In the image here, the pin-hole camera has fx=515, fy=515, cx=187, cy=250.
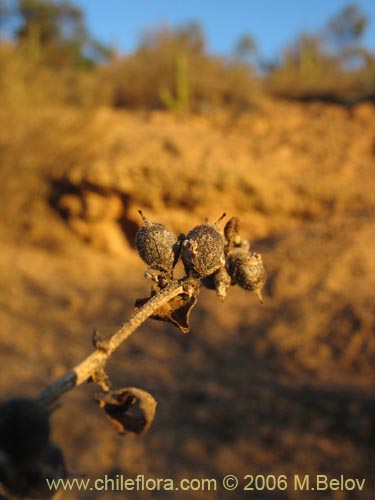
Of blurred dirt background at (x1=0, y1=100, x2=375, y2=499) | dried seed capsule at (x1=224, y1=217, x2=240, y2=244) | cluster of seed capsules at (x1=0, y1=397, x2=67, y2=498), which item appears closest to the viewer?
cluster of seed capsules at (x1=0, y1=397, x2=67, y2=498)

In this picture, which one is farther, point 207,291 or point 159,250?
point 207,291

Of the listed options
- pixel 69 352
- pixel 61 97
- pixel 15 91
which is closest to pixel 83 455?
pixel 69 352

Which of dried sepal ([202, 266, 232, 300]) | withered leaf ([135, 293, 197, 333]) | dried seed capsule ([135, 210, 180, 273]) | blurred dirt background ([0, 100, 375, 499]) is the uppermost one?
blurred dirt background ([0, 100, 375, 499])

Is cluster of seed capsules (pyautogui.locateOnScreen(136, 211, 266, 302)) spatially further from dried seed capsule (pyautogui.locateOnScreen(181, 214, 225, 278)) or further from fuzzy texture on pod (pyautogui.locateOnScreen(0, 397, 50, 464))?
fuzzy texture on pod (pyautogui.locateOnScreen(0, 397, 50, 464))

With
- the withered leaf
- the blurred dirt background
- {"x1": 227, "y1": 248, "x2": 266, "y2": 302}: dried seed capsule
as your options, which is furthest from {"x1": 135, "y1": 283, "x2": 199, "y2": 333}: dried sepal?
the blurred dirt background

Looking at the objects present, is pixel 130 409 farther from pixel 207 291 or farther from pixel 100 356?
pixel 207 291

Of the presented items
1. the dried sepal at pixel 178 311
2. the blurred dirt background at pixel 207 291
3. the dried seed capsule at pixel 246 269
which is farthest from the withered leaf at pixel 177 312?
the blurred dirt background at pixel 207 291

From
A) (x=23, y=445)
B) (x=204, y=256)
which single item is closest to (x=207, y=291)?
(x=204, y=256)
